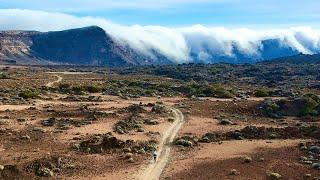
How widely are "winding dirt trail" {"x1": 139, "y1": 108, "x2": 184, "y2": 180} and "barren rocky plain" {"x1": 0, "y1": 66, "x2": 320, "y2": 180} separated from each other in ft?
0.26

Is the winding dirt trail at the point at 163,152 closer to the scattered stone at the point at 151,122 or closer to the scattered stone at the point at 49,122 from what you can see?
the scattered stone at the point at 151,122

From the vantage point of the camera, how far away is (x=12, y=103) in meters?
78.1

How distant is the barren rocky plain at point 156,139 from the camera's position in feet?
140

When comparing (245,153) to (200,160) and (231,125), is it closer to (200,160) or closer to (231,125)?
(200,160)

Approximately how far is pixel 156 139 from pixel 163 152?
5612mm

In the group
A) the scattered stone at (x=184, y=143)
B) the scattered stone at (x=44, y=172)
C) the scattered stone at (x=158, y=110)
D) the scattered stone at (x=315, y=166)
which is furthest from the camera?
the scattered stone at (x=158, y=110)

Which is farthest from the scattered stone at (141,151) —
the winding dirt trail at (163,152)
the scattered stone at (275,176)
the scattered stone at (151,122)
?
the scattered stone at (151,122)

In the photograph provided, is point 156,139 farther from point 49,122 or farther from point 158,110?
point 158,110

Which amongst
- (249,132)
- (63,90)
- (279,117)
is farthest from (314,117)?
(63,90)

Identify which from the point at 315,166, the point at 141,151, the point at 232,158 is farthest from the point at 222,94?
the point at 315,166

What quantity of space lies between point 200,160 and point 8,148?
17.2 m

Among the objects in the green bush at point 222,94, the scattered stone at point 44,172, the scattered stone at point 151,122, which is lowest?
the green bush at point 222,94

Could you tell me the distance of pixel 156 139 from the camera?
179ft

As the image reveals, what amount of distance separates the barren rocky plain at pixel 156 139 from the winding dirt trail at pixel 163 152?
0.08m
